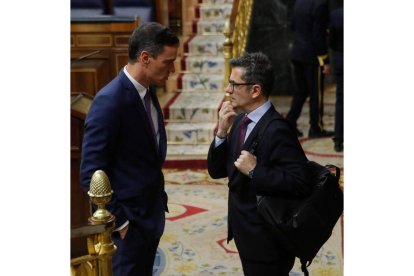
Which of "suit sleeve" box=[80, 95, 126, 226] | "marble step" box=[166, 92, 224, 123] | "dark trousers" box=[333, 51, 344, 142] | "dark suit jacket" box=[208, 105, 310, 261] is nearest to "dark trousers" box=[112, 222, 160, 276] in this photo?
"suit sleeve" box=[80, 95, 126, 226]

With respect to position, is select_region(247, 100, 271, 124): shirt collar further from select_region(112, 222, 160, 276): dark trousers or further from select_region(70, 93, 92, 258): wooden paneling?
select_region(70, 93, 92, 258): wooden paneling

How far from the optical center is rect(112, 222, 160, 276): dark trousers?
3436 mm

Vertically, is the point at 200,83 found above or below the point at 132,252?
above

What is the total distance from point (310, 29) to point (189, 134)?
3.97 ft

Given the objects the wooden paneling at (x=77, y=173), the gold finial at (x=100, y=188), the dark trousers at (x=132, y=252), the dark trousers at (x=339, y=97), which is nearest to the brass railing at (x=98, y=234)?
the gold finial at (x=100, y=188)

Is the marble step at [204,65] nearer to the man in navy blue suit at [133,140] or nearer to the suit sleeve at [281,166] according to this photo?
the man in navy blue suit at [133,140]

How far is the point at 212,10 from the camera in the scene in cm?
805

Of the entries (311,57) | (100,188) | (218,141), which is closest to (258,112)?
(218,141)

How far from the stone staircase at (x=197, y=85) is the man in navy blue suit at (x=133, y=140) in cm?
312

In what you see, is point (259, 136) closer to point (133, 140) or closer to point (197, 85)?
point (133, 140)

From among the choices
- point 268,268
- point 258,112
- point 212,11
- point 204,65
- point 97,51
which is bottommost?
point 268,268

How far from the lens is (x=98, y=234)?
116 inches

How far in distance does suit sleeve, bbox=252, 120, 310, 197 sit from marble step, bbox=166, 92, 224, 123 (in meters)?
3.77

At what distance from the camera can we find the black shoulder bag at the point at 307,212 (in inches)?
124
